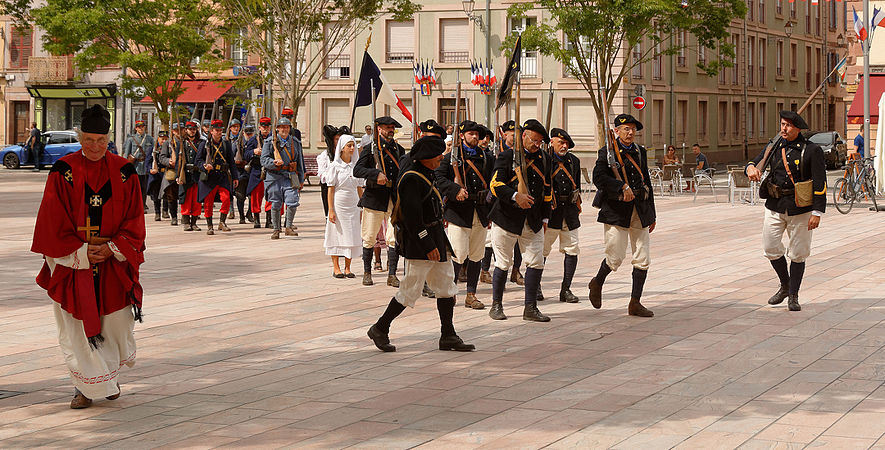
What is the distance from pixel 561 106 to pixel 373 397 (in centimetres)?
3991

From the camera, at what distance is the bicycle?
2539 centimetres

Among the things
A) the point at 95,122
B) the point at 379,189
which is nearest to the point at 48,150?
the point at 379,189

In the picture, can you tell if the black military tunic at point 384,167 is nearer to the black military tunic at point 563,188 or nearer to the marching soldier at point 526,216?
the black military tunic at point 563,188

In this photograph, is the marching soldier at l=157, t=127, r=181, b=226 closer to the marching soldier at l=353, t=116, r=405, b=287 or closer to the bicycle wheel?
the marching soldier at l=353, t=116, r=405, b=287

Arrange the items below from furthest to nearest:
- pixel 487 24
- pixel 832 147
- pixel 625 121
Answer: pixel 832 147, pixel 487 24, pixel 625 121

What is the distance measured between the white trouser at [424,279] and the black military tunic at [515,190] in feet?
5.03

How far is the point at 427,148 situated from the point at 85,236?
279cm

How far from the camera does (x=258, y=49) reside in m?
34.0

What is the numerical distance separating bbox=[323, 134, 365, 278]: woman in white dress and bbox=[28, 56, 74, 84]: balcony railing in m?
46.1

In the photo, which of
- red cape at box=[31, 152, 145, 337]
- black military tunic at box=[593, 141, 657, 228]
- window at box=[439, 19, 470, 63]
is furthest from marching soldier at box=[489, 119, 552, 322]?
window at box=[439, 19, 470, 63]

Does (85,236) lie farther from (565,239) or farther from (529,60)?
(529,60)

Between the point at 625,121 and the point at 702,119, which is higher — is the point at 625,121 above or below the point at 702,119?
below

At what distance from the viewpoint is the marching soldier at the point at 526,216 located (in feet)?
35.1

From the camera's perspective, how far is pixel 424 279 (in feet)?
30.3
